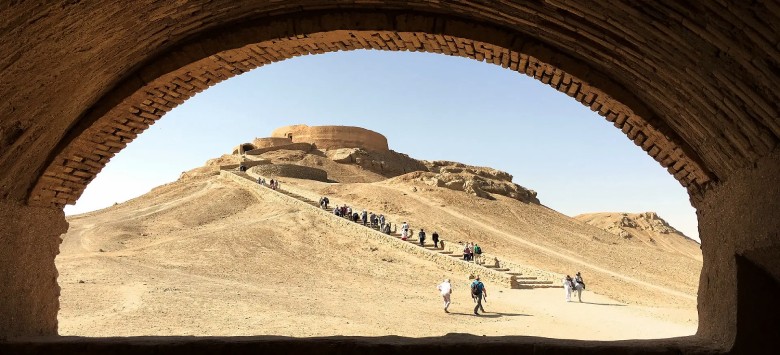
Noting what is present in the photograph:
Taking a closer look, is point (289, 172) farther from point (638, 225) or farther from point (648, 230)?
point (648, 230)

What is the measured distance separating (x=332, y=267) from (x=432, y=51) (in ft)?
58.7

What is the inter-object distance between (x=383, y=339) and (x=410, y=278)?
1742cm

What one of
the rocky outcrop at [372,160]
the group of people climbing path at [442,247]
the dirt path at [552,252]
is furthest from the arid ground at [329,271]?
the rocky outcrop at [372,160]

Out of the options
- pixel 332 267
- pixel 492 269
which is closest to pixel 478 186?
pixel 492 269

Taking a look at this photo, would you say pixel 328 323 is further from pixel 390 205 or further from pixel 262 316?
pixel 390 205

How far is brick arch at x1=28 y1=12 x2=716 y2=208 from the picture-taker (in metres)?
5.41

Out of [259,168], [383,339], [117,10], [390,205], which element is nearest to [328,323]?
[383,339]

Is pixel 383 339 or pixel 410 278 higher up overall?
pixel 410 278

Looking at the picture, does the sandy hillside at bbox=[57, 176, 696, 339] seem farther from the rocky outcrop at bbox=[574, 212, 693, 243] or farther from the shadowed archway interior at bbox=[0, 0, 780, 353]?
the rocky outcrop at bbox=[574, 212, 693, 243]

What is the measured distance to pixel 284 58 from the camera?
630 cm

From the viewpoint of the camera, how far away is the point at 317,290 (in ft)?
62.4

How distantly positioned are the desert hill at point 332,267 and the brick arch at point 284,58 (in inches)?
249

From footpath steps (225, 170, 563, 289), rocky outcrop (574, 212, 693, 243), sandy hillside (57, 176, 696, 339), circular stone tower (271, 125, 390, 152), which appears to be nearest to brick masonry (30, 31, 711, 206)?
sandy hillside (57, 176, 696, 339)

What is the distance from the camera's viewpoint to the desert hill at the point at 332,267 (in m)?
13.9
